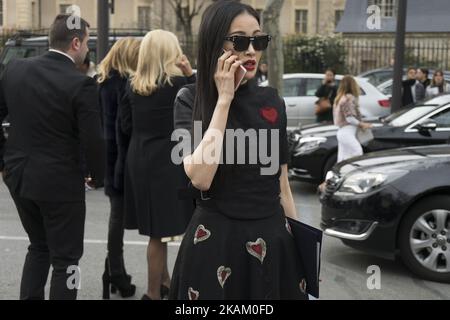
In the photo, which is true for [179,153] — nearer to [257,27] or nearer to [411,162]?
[257,27]

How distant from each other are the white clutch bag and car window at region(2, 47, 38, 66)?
6.89m

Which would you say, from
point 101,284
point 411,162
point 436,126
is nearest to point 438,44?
point 436,126

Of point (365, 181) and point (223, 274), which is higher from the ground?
point (223, 274)

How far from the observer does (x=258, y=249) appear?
2561mm

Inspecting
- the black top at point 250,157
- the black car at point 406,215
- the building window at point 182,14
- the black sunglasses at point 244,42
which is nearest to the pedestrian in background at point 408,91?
the black car at point 406,215

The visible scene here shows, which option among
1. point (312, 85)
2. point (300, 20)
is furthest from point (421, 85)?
point (300, 20)

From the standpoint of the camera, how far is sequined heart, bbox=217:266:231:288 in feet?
8.38

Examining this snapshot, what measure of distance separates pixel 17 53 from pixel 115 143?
9.39 meters

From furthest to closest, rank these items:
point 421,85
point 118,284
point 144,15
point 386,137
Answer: point 144,15 → point 421,85 → point 386,137 → point 118,284

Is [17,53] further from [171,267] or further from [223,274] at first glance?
[223,274]

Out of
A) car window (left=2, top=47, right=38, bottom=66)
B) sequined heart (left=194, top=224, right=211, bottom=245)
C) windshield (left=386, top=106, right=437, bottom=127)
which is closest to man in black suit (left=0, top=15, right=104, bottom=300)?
sequined heart (left=194, top=224, right=211, bottom=245)

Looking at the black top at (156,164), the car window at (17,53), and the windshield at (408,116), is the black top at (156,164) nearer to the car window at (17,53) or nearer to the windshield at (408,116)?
the windshield at (408,116)

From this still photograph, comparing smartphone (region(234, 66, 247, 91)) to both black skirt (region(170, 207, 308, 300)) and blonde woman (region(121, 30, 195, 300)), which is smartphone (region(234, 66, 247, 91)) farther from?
blonde woman (region(121, 30, 195, 300))
